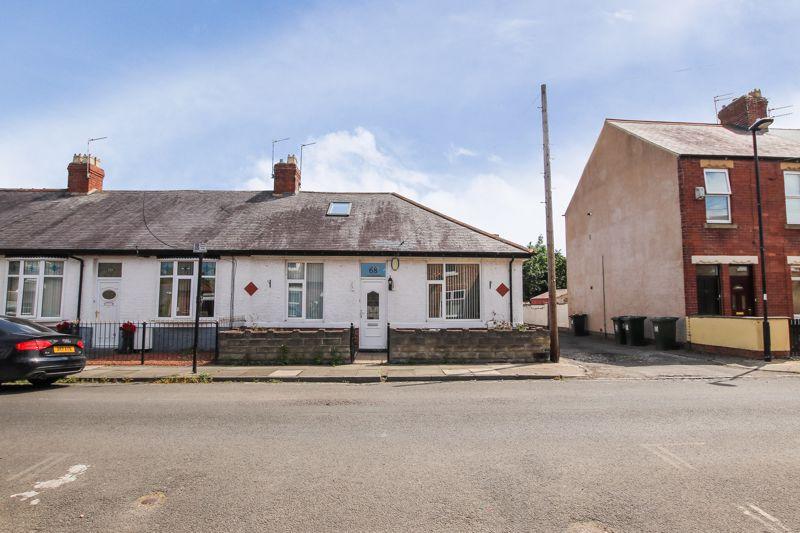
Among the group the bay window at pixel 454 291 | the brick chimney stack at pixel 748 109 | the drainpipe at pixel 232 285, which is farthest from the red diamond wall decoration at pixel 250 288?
the brick chimney stack at pixel 748 109

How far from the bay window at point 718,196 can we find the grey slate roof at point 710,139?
0.78 meters

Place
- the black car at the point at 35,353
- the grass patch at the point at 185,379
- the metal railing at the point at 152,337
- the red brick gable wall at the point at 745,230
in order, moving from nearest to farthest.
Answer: the black car at the point at 35,353
the grass patch at the point at 185,379
the metal railing at the point at 152,337
the red brick gable wall at the point at 745,230

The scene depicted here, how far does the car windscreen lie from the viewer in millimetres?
9094

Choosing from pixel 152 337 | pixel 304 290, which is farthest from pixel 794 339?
pixel 152 337

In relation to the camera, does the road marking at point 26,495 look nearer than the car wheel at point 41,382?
Yes

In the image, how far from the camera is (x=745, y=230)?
16.6 m

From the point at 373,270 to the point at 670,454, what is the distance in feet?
37.8

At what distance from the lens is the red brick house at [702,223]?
53.6 ft

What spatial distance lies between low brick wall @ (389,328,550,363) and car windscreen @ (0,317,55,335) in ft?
26.3

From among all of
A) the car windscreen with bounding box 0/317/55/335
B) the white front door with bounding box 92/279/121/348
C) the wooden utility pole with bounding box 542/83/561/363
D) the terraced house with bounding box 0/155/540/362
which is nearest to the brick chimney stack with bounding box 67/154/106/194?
the terraced house with bounding box 0/155/540/362

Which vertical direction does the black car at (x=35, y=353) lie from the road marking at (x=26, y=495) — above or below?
above

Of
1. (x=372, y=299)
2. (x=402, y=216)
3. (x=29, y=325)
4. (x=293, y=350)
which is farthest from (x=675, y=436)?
(x=402, y=216)

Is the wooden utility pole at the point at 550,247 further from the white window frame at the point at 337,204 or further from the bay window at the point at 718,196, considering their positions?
the white window frame at the point at 337,204

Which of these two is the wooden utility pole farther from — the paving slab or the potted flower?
the potted flower
